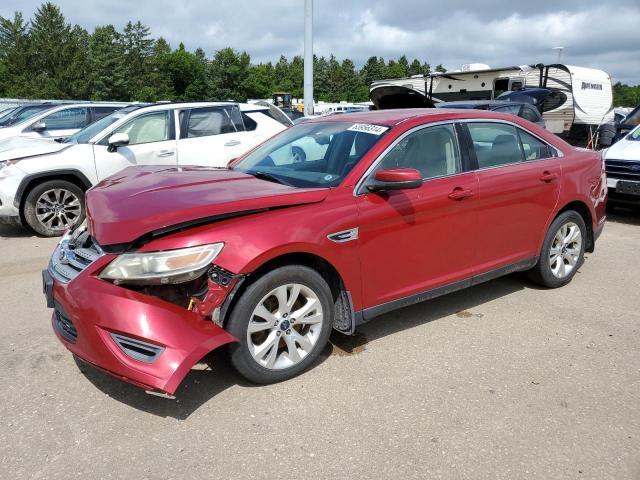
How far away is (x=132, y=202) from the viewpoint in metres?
3.02

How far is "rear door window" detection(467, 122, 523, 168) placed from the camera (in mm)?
4078

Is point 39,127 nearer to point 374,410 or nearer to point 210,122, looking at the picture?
point 210,122

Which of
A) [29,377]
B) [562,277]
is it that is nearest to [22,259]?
[29,377]

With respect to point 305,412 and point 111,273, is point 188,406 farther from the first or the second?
point 111,273

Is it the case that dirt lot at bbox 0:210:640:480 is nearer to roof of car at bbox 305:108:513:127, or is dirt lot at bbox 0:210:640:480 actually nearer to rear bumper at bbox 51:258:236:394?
rear bumper at bbox 51:258:236:394

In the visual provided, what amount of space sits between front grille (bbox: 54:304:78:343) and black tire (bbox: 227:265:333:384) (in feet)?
2.77

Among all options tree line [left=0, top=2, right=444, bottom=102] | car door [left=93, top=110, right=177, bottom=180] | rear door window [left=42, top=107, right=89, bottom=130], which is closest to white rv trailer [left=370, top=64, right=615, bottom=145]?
rear door window [left=42, top=107, right=89, bottom=130]

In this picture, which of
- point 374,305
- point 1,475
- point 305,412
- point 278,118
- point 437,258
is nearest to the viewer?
point 1,475

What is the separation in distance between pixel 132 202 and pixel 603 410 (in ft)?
9.61

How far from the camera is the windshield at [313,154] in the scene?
3568mm

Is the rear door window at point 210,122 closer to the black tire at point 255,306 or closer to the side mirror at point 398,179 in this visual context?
the side mirror at point 398,179

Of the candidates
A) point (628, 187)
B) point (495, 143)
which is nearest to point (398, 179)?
point (495, 143)

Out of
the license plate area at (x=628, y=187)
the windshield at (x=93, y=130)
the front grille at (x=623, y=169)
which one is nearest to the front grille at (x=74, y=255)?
the windshield at (x=93, y=130)

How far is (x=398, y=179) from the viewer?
3.25 m
